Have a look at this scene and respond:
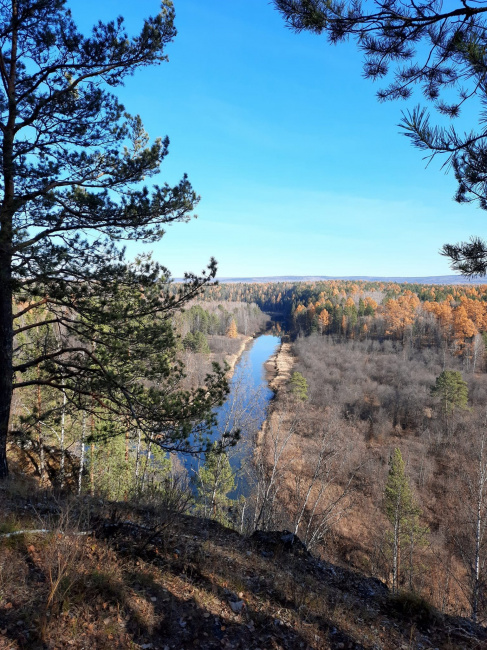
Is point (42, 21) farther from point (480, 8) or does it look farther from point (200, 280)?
point (480, 8)

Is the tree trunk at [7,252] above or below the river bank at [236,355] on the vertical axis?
above

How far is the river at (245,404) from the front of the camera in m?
13.2

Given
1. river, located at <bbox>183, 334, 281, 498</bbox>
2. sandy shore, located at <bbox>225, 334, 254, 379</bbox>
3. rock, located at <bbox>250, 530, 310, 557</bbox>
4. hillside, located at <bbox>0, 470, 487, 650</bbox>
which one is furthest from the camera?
sandy shore, located at <bbox>225, 334, 254, 379</bbox>

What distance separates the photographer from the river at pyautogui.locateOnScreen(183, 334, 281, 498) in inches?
519

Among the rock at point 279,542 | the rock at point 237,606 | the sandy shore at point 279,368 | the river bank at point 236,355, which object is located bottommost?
the sandy shore at point 279,368

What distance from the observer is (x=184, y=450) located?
205 inches

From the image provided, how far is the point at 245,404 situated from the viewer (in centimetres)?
2488

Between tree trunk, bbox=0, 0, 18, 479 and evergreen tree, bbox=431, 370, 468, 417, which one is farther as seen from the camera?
evergreen tree, bbox=431, 370, 468, 417

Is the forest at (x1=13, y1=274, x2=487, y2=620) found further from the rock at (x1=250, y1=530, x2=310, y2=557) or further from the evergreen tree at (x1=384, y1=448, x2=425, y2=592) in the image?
the rock at (x1=250, y1=530, x2=310, y2=557)

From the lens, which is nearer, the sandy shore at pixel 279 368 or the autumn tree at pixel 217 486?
the autumn tree at pixel 217 486

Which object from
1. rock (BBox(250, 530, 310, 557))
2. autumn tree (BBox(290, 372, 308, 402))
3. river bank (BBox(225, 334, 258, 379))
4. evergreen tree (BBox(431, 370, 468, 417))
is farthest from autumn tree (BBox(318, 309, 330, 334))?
rock (BBox(250, 530, 310, 557))

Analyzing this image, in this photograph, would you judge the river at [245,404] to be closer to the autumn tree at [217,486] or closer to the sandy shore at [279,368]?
the autumn tree at [217,486]

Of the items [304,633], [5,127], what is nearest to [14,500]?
[304,633]

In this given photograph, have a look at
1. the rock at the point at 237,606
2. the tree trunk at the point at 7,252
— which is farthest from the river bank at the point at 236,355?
the rock at the point at 237,606
